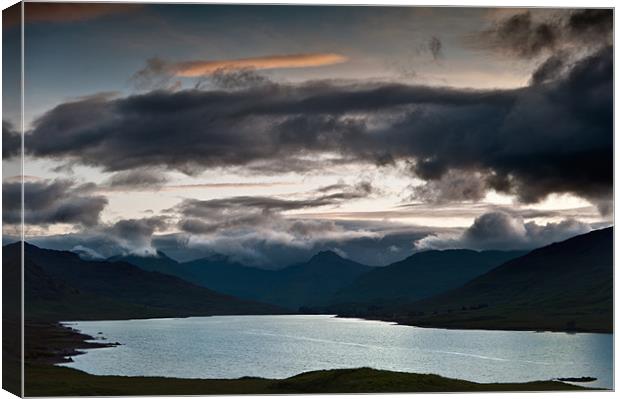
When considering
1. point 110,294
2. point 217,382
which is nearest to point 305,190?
point 217,382

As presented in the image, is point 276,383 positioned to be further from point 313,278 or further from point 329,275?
point 329,275

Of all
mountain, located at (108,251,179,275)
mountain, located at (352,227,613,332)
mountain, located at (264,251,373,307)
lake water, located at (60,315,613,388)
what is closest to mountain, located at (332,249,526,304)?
mountain, located at (352,227,613,332)

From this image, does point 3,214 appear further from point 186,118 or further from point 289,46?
point 289,46

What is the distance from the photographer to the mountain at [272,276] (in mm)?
50219

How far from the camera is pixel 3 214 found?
45719 millimetres

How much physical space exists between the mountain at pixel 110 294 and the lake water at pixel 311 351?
0.50 m

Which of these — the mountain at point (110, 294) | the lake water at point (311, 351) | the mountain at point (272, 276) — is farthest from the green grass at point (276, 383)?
the mountain at point (272, 276)

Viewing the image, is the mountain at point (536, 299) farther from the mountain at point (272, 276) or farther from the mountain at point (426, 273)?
the mountain at point (272, 276)

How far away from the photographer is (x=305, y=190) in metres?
49.2

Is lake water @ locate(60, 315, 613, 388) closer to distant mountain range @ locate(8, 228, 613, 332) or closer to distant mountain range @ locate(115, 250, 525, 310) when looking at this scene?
distant mountain range @ locate(8, 228, 613, 332)

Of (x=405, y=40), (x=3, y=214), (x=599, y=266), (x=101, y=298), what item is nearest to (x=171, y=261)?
(x=101, y=298)

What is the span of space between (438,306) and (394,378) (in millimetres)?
4346

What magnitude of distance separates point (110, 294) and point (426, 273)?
1016 centimetres

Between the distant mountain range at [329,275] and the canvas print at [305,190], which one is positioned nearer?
the canvas print at [305,190]
